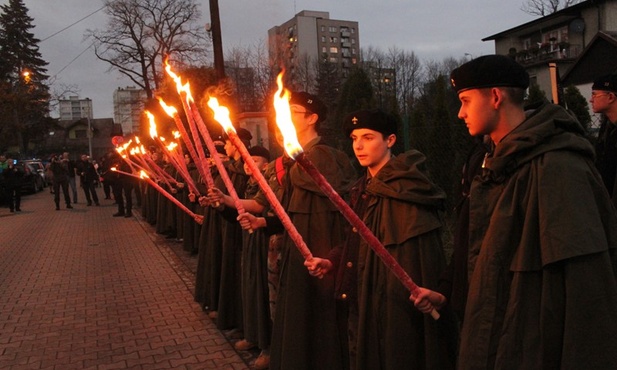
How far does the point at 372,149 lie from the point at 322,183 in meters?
1.51

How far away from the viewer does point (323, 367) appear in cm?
384

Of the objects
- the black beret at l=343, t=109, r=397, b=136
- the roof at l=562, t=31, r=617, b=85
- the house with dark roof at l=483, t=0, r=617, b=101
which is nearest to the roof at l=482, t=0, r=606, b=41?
the house with dark roof at l=483, t=0, r=617, b=101

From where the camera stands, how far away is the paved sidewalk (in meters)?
5.57

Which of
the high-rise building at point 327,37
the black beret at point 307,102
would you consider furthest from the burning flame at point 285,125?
the high-rise building at point 327,37

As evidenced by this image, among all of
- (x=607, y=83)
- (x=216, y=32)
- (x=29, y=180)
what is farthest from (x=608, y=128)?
(x=29, y=180)

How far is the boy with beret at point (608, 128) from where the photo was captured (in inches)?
155

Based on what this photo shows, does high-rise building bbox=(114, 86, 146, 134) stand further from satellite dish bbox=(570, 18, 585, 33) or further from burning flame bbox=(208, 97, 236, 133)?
burning flame bbox=(208, 97, 236, 133)

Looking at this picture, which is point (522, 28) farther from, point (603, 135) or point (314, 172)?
point (314, 172)

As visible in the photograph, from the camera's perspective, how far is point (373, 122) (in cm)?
329

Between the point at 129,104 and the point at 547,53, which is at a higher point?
the point at 547,53

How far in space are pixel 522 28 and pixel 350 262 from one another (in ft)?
156

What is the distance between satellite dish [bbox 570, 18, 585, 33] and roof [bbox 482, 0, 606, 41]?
106 cm

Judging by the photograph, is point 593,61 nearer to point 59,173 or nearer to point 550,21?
point 550,21

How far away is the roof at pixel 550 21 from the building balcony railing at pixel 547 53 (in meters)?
2.35
